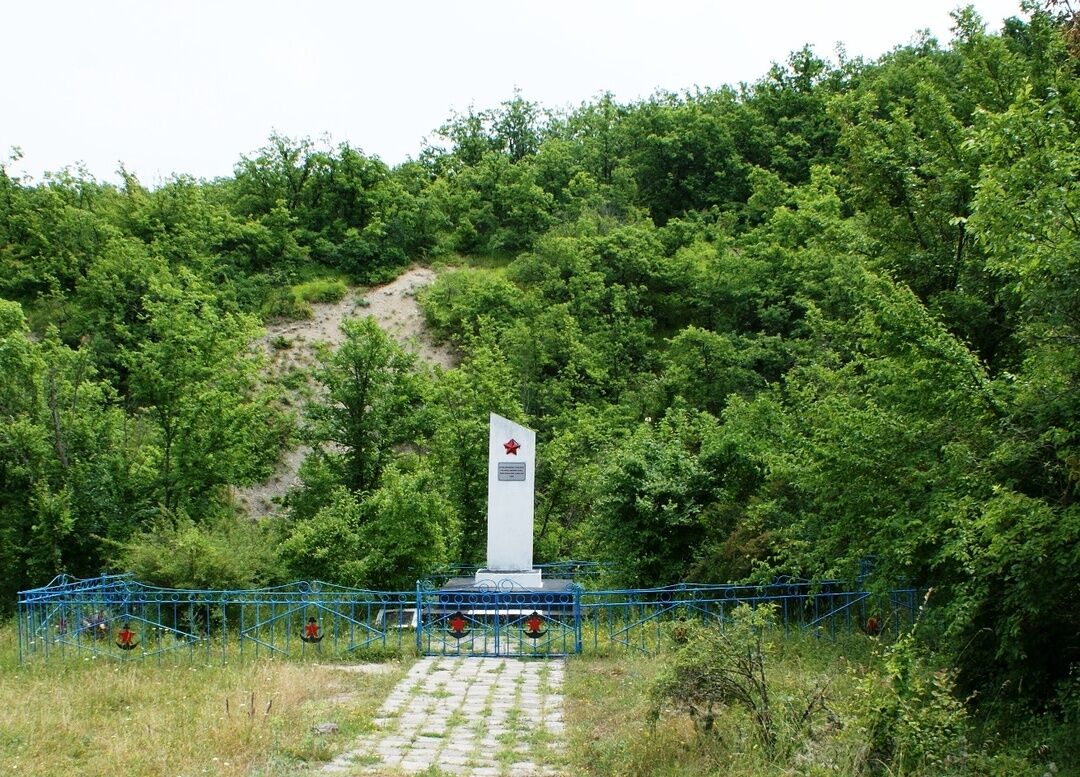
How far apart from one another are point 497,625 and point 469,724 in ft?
12.3

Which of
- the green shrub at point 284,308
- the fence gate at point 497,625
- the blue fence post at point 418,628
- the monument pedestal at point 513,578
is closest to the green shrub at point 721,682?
the fence gate at point 497,625

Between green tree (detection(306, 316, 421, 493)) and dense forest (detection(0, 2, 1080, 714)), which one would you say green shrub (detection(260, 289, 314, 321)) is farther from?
green tree (detection(306, 316, 421, 493))

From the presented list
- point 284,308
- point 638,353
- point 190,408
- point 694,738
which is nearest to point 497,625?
point 694,738

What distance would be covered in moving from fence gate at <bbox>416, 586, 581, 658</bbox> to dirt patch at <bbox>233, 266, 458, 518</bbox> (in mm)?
11617

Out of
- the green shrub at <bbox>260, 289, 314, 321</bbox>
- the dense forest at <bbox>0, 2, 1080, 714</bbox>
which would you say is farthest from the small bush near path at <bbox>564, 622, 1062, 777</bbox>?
the green shrub at <bbox>260, 289, 314, 321</bbox>

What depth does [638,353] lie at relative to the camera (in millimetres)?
28297

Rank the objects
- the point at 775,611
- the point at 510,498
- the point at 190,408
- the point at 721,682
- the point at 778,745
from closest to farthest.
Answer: the point at 778,745 → the point at 721,682 → the point at 775,611 → the point at 510,498 → the point at 190,408

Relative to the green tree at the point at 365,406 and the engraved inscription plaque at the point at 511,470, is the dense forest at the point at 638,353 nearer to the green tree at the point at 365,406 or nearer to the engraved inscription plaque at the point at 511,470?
the green tree at the point at 365,406

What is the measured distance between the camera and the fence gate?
492 inches

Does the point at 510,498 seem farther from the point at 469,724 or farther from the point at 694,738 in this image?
the point at 694,738

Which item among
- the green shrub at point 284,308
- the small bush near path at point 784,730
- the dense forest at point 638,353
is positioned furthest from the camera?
the green shrub at point 284,308

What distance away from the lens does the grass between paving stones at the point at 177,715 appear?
752 centimetres

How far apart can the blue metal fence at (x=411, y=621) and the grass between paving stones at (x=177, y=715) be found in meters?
0.69

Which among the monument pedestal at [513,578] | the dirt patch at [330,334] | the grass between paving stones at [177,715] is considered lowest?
the grass between paving stones at [177,715]
